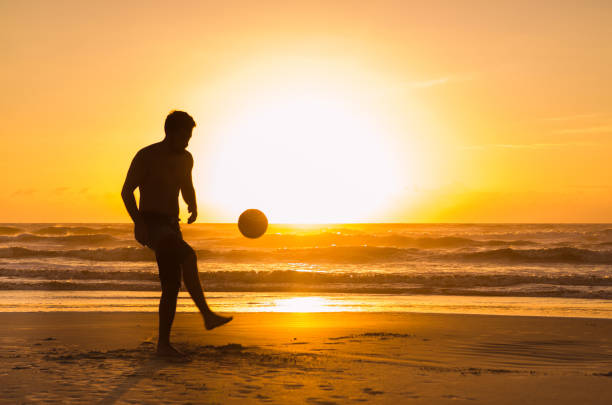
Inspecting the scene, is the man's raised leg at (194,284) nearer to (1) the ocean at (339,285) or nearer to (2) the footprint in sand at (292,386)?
(2) the footprint in sand at (292,386)

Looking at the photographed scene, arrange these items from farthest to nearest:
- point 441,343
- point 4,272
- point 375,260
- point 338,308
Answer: point 375,260 < point 4,272 < point 338,308 < point 441,343

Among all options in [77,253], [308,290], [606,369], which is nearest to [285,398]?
[606,369]

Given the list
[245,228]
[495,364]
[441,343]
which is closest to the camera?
[495,364]

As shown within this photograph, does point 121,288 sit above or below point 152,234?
Answer: below

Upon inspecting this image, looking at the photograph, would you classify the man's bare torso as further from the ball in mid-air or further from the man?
the ball in mid-air

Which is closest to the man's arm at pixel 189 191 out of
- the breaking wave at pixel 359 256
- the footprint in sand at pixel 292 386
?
the footprint in sand at pixel 292 386

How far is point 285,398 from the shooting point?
431 cm

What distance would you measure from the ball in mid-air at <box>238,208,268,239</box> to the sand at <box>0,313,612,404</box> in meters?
1.21

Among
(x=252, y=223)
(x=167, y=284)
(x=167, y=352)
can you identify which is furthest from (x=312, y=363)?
(x=252, y=223)

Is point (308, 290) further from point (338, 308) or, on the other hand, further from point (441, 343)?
point (441, 343)

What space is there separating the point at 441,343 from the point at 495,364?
1.29 m

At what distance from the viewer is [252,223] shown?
8.29 meters

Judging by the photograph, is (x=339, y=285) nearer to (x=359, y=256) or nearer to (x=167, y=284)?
(x=359, y=256)

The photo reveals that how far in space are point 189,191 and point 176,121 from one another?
64 centimetres
